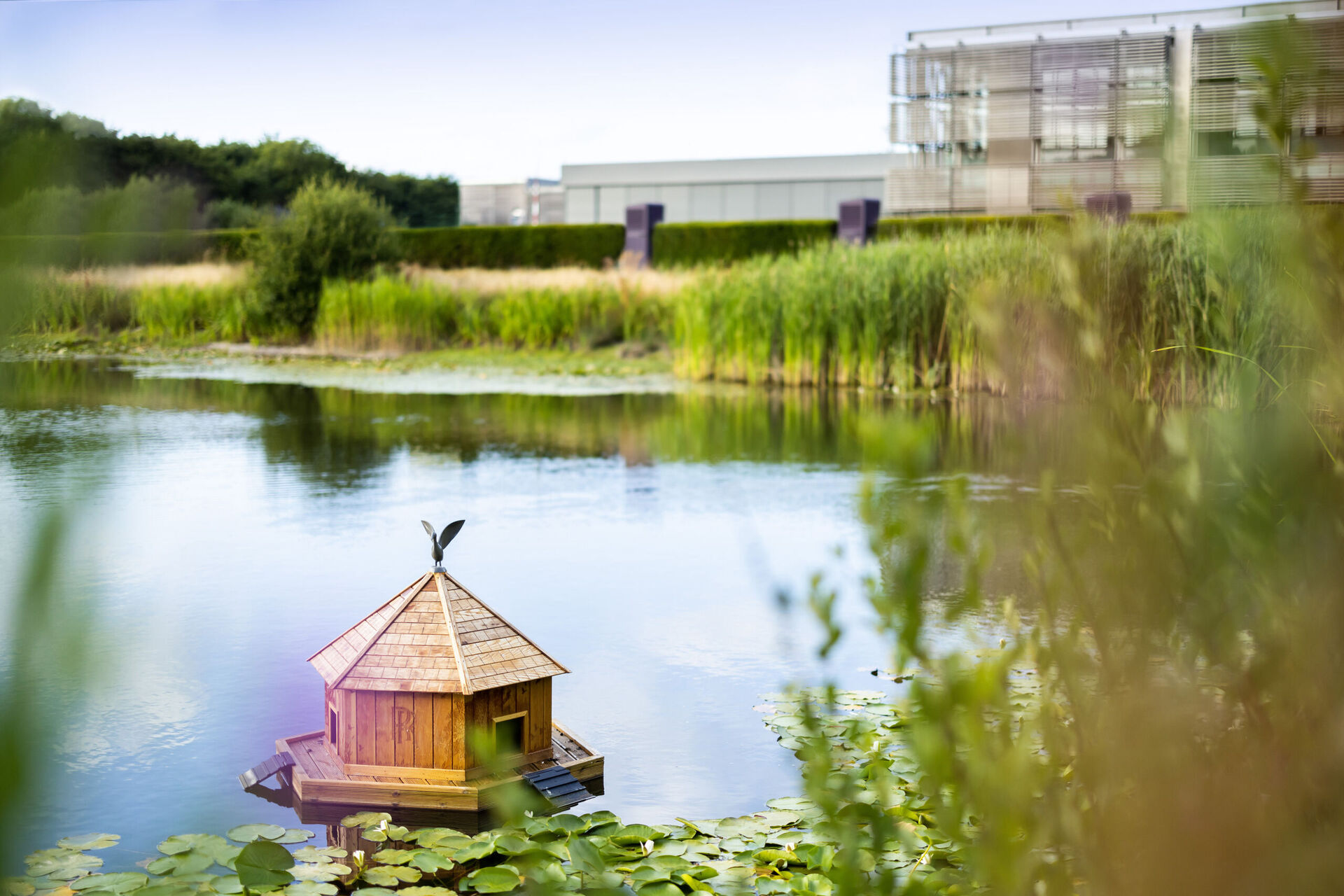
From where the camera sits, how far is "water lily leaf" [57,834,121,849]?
323 cm

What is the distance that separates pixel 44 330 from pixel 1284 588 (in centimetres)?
152

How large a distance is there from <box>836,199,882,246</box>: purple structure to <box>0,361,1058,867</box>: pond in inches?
632

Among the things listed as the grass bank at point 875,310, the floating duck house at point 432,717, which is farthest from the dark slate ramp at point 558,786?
the grass bank at point 875,310

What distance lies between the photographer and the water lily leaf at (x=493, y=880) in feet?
10.1

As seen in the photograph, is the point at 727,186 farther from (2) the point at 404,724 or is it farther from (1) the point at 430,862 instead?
(1) the point at 430,862

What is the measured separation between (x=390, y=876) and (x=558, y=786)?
66 cm

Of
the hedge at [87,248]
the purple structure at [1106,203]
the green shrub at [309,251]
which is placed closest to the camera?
the hedge at [87,248]

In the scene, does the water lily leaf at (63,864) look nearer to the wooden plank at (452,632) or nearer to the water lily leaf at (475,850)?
the water lily leaf at (475,850)

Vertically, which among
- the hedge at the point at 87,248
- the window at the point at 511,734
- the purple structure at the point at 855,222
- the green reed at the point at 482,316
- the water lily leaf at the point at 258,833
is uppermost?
the purple structure at the point at 855,222

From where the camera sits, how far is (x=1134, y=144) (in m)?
1.17

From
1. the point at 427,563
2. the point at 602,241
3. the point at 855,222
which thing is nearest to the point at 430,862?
the point at 427,563

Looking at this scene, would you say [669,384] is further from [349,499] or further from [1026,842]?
[1026,842]

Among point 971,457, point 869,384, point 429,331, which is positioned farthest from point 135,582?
point 429,331

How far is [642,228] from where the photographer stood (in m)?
30.1
